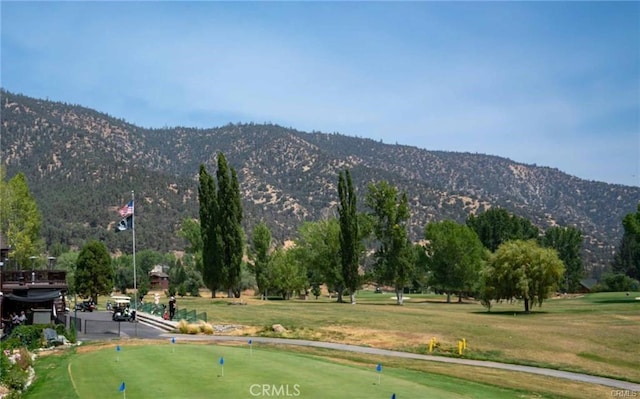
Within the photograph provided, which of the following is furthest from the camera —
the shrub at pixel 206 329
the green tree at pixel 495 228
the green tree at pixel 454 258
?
the green tree at pixel 495 228

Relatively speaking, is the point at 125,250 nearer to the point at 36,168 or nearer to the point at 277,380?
the point at 36,168

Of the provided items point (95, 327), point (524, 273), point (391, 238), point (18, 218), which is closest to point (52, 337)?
point (95, 327)

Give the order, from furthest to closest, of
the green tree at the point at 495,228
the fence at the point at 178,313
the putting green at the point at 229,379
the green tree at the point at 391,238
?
the green tree at the point at 495,228
the green tree at the point at 391,238
the fence at the point at 178,313
the putting green at the point at 229,379

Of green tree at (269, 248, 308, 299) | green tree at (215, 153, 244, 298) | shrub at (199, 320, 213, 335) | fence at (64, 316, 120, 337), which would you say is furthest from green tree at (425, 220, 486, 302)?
shrub at (199, 320, 213, 335)

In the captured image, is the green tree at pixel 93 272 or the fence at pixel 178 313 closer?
the fence at pixel 178 313

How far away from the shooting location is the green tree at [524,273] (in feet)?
216

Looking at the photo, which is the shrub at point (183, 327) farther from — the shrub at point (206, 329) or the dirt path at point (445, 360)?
the dirt path at point (445, 360)

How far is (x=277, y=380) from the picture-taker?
22.0 m

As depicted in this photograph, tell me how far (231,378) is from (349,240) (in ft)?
177

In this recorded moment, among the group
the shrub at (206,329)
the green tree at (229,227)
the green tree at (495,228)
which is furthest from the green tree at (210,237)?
the green tree at (495,228)

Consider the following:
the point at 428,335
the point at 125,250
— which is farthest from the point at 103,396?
the point at 125,250

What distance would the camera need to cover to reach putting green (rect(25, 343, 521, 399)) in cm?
2005

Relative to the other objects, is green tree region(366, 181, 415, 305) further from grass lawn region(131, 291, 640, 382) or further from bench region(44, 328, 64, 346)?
bench region(44, 328, 64, 346)

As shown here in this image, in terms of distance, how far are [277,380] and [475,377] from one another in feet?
31.4
